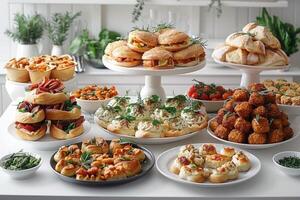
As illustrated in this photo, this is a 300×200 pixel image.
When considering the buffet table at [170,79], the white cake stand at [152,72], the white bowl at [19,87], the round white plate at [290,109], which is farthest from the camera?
the buffet table at [170,79]

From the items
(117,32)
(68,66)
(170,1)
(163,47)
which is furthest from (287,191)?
(117,32)

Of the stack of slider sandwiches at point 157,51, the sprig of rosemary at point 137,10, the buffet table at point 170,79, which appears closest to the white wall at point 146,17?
the sprig of rosemary at point 137,10

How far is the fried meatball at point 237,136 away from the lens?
225 centimetres

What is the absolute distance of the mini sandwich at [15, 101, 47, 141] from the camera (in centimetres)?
224

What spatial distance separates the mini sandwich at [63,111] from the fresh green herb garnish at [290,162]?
0.81m

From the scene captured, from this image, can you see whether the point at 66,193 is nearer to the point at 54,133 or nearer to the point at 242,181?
the point at 54,133

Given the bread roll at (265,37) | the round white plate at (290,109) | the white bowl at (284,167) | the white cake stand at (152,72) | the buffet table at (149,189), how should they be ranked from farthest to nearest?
1. the bread roll at (265,37)
2. the round white plate at (290,109)
3. the white cake stand at (152,72)
4. the white bowl at (284,167)
5. the buffet table at (149,189)

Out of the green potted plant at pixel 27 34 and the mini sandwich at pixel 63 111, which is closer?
the mini sandwich at pixel 63 111

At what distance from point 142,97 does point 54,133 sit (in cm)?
53

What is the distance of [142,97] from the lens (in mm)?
2672

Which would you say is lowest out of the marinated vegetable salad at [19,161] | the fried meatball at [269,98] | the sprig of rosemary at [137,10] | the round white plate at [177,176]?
the round white plate at [177,176]

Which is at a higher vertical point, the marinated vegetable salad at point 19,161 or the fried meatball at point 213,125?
the fried meatball at point 213,125

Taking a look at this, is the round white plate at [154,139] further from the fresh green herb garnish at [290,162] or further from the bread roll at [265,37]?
the bread roll at [265,37]

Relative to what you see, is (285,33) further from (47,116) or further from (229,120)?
(47,116)
